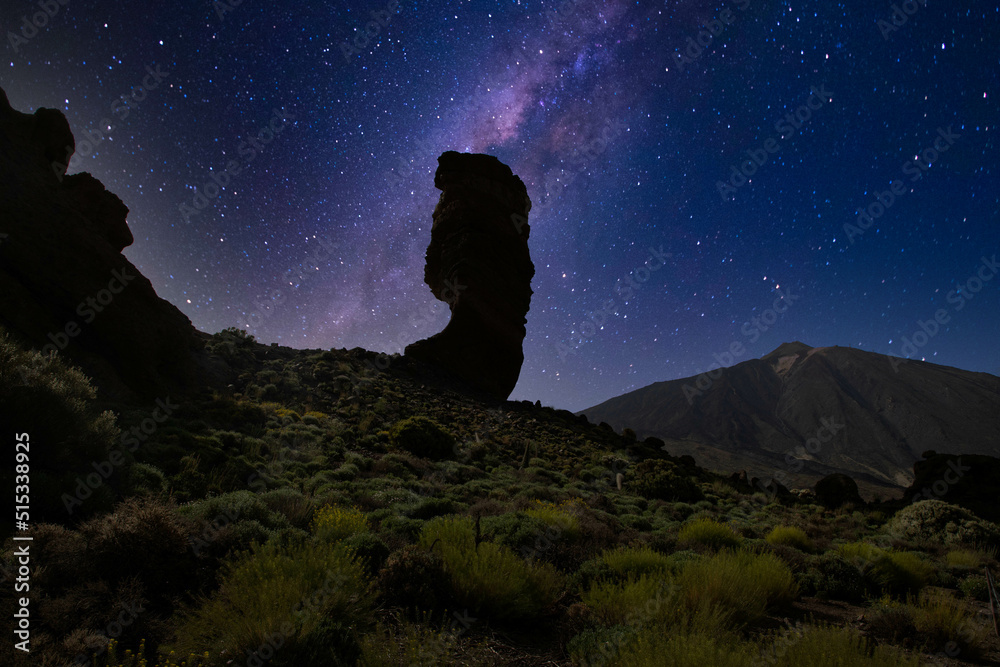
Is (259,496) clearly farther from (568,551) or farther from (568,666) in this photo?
(568,666)

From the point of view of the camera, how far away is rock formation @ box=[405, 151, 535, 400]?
2973 centimetres

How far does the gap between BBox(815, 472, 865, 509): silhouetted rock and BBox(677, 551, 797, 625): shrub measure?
16.3 m

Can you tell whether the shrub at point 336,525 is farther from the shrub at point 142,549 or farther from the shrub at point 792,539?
the shrub at point 792,539

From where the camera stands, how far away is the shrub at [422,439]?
561 inches

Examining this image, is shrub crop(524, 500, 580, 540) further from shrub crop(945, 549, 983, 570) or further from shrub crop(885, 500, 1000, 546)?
shrub crop(885, 500, 1000, 546)

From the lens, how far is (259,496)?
22.1 ft

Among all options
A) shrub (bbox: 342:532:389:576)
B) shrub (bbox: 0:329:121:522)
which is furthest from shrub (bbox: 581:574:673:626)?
shrub (bbox: 0:329:121:522)

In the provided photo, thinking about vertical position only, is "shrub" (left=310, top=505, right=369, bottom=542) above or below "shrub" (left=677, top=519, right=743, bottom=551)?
above

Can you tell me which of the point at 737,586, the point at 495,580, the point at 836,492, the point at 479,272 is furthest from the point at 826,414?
the point at 495,580

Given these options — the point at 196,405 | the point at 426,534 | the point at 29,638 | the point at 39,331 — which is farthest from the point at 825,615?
the point at 39,331

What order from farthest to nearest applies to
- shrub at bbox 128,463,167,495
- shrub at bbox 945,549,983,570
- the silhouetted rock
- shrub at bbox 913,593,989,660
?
1. the silhouetted rock
2. shrub at bbox 945,549,983,570
3. shrub at bbox 128,463,167,495
4. shrub at bbox 913,593,989,660

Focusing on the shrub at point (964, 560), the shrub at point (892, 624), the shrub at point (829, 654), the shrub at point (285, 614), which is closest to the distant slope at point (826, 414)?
the shrub at point (964, 560)

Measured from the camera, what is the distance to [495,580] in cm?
432

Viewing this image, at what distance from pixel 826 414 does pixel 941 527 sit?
138 m
